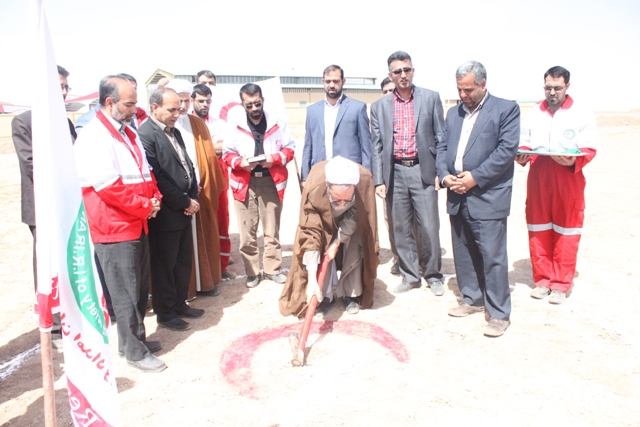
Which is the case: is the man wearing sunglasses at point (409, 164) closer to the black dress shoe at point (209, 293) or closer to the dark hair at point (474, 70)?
the dark hair at point (474, 70)

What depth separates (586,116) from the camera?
4676 mm

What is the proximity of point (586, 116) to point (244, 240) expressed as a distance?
3625 millimetres

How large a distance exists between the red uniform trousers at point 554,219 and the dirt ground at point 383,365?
287mm

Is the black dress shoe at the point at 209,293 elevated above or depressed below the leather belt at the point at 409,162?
below

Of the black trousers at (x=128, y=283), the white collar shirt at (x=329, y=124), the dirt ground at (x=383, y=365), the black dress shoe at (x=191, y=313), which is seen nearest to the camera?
the dirt ground at (x=383, y=365)

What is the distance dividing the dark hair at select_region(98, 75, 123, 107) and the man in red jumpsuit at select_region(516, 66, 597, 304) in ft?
11.9

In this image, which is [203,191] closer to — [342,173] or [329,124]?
[329,124]

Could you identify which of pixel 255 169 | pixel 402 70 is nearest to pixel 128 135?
pixel 255 169

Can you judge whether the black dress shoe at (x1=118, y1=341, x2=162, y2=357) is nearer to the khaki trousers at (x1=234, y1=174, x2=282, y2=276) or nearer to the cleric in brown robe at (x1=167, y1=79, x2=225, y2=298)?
the cleric in brown robe at (x1=167, y1=79, x2=225, y2=298)

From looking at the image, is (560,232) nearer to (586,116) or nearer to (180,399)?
(586,116)

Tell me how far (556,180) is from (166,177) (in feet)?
12.1

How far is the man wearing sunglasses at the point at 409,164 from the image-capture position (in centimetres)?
490

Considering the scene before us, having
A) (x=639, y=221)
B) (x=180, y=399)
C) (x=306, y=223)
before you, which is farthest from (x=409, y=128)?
(x=639, y=221)

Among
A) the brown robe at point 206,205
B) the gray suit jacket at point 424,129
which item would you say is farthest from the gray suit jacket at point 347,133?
the brown robe at point 206,205
